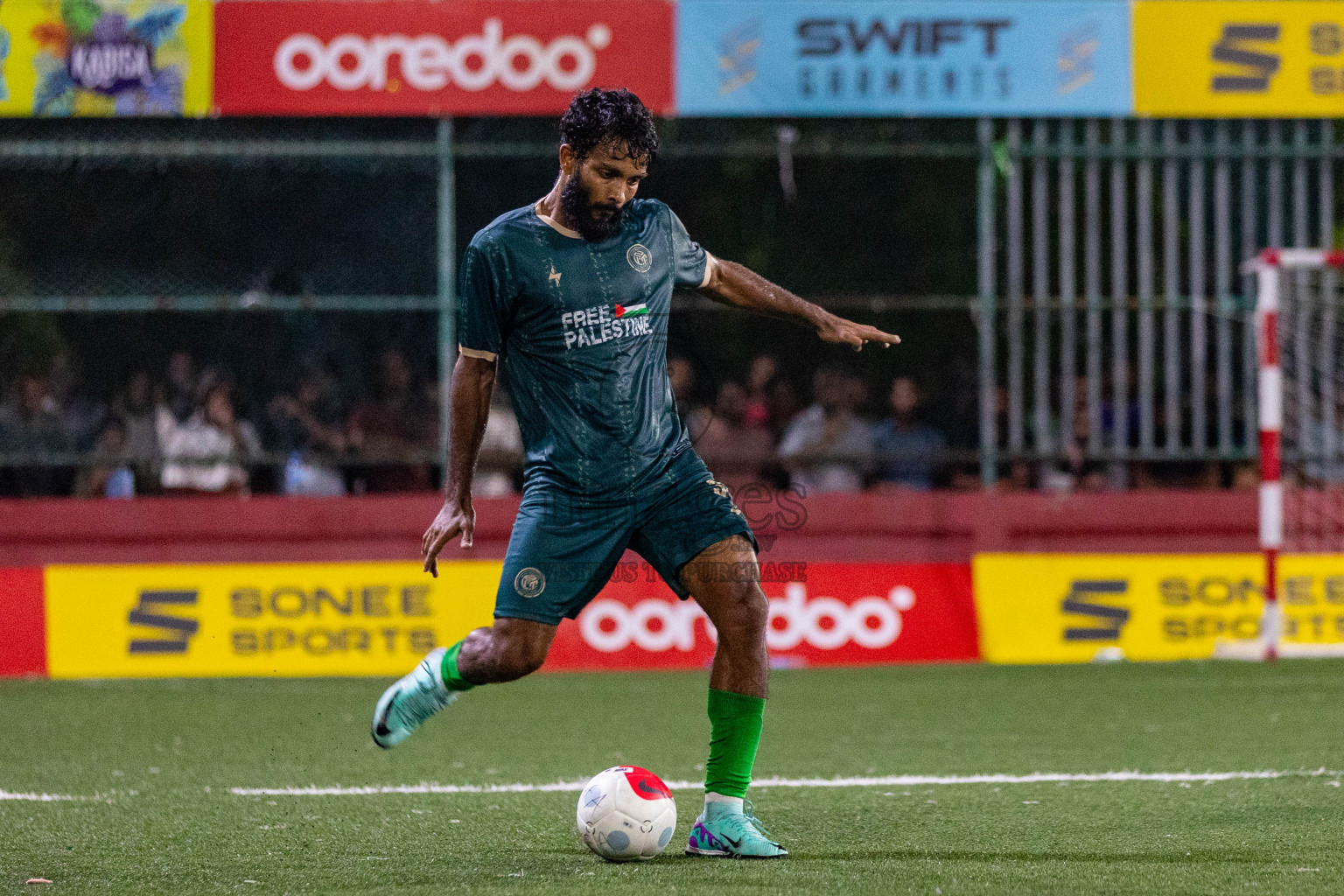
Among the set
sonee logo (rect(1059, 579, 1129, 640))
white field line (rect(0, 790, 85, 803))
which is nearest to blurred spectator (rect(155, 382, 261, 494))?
sonee logo (rect(1059, 579, 1129, 640))

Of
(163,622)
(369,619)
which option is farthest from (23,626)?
(369,619)

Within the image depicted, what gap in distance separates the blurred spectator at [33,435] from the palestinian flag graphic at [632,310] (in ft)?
25.0

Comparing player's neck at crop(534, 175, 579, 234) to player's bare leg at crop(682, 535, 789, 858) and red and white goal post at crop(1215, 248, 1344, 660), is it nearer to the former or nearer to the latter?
player's bare leg at crop(682, 535, 789, 858)

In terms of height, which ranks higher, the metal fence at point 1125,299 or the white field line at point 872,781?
the metal fence at point 1125,299

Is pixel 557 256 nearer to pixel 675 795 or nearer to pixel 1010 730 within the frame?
pixel 675 795

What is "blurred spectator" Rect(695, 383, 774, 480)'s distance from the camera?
11703mm

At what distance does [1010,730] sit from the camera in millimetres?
8031

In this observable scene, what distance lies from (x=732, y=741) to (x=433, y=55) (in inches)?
301

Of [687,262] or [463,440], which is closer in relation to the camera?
[463,440]

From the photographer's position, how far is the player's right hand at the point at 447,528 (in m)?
5.09

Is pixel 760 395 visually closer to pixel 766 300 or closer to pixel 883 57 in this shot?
pixel 883 57

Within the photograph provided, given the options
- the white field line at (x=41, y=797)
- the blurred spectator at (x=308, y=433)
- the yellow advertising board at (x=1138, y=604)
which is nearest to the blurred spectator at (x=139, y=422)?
the blurred spectator at (x=308, y=433)

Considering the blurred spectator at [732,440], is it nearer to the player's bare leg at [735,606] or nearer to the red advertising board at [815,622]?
the red advertising board at [815,622]

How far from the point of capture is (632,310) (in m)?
5.17
